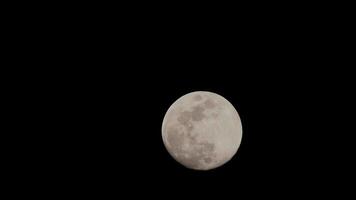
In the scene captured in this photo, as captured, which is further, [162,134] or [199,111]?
[162,134]

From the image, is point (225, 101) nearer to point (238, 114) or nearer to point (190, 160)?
point (238, 114)

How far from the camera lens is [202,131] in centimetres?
530

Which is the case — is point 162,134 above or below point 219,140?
above

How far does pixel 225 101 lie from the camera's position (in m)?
5.76

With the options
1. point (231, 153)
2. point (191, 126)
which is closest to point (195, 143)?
point (191, 126)

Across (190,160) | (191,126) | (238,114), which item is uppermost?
(238,114)

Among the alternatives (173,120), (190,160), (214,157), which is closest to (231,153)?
(214,157)

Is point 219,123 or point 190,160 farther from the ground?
point 219,123

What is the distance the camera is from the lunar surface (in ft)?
17.5

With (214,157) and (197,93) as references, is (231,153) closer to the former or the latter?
(214,157)

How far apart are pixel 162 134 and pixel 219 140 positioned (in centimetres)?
107

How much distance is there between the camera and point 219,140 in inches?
210

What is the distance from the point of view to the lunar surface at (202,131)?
533 cm

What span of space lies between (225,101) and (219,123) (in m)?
0.53
